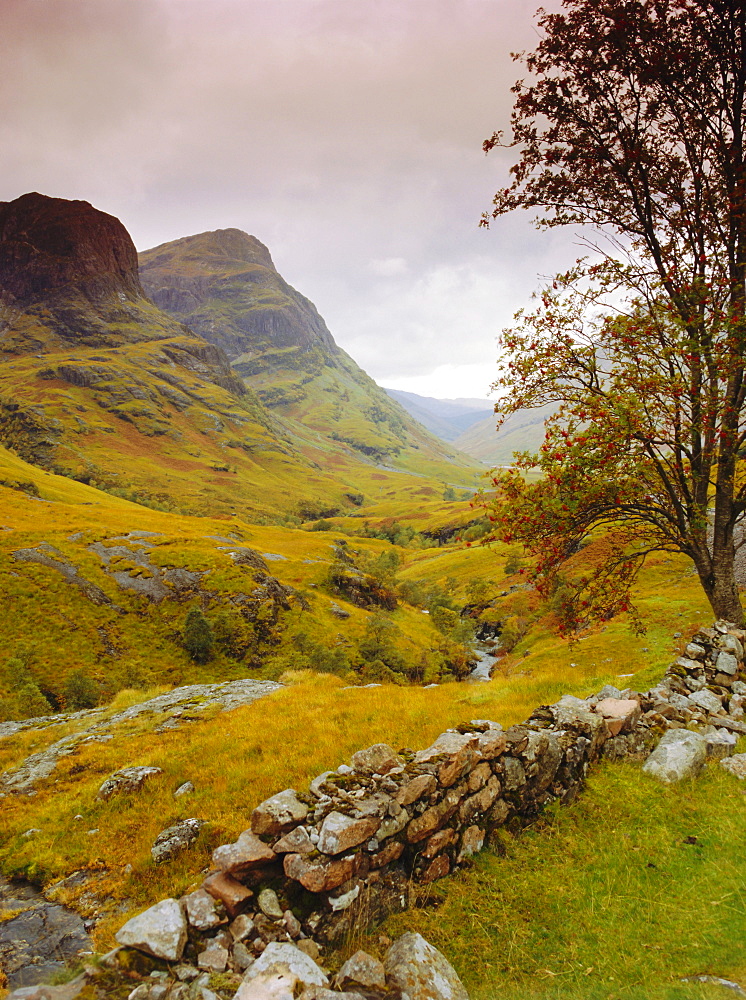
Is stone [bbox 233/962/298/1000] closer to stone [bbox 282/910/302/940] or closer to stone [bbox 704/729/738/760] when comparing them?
stone [bbox 282/910/302/940]

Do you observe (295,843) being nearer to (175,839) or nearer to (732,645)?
(175,839)

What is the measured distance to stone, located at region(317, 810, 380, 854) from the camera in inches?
262

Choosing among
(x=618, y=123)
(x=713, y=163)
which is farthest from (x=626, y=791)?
(x=618, y=123)

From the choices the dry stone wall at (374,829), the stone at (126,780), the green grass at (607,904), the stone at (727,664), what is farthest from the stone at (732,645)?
the stone at (126,780)

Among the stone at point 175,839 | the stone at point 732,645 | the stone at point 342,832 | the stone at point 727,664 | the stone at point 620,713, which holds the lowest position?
the stone at point 175,839

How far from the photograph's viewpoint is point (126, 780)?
38.9 ft

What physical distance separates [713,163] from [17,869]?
937 inches

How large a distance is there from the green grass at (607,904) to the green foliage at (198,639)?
48.2m

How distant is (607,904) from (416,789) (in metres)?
3.15

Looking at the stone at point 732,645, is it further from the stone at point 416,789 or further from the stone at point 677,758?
the stone at point 416,789

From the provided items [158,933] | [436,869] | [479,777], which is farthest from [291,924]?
[479,777]

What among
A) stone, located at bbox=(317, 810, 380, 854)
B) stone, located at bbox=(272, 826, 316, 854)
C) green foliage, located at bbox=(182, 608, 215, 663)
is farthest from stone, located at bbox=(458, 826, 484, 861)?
green foliage, located at bbox=(182, 608, 215, 663)

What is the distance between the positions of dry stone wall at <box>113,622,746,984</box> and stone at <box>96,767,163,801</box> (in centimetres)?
633

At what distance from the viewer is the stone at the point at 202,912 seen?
604cm
